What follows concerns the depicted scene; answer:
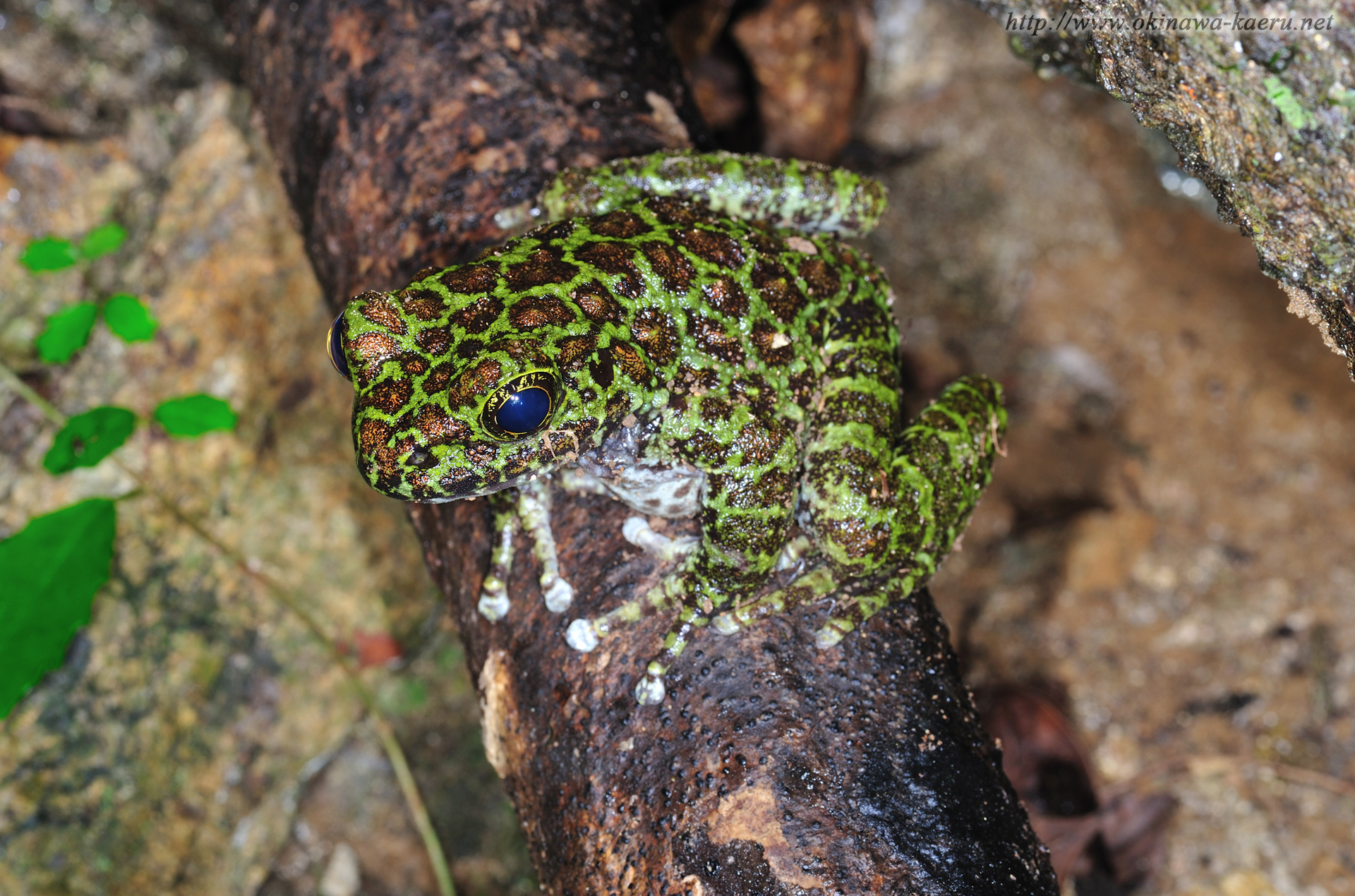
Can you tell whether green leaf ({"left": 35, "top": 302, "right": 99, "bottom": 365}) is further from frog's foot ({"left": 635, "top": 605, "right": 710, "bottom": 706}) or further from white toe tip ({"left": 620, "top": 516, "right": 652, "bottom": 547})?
frog's foot ({"left": 635, "top": 605, "right": 710, "bottom": 706})

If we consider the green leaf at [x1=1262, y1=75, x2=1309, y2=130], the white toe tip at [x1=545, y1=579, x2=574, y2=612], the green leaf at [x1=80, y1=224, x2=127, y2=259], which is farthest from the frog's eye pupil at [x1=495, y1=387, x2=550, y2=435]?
the green leaf at [x1=80, y1=224, x2=127, y2=259]

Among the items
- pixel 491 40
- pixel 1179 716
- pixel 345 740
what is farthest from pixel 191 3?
pixel 1179 716

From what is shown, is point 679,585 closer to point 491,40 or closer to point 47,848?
point 491,40

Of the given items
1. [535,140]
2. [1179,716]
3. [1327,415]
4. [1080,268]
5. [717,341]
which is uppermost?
[535,140]

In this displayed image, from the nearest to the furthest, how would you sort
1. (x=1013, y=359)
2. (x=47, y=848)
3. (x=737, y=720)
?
(x=737, y=720), (x=47, y=848), (x=1013, y=359)

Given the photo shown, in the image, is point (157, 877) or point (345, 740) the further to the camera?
point (345, 740)

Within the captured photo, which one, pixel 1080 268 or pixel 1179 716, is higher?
pixel 1080 268

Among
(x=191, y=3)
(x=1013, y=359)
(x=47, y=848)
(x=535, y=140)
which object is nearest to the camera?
(x=535, y=140)

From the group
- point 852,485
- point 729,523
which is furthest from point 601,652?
point 852,485
